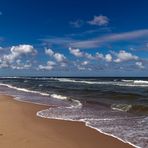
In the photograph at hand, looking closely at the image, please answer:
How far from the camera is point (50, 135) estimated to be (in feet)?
30.6

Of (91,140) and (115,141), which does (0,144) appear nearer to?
(91,140)

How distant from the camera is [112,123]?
11570 millimetres

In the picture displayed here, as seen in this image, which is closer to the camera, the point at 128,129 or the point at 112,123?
the point at 128,129

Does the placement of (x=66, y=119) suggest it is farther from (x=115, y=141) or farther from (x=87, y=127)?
(x=115, y=141)

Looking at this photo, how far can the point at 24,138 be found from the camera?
28.4 feet

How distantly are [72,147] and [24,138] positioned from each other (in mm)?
1530

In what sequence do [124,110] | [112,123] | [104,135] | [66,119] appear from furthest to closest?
[124,110], [66,119], [112,123], [104,135]

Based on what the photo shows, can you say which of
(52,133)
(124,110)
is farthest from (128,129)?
(124,110)

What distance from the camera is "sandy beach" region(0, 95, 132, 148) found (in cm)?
818

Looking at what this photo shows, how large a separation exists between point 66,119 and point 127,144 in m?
4.47

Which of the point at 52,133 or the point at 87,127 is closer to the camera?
the point at 52,133

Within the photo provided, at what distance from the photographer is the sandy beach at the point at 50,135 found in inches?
322

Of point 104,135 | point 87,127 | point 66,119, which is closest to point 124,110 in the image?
point 66,119

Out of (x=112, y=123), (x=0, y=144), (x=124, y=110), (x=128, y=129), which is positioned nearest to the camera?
(x=0, y=144)
